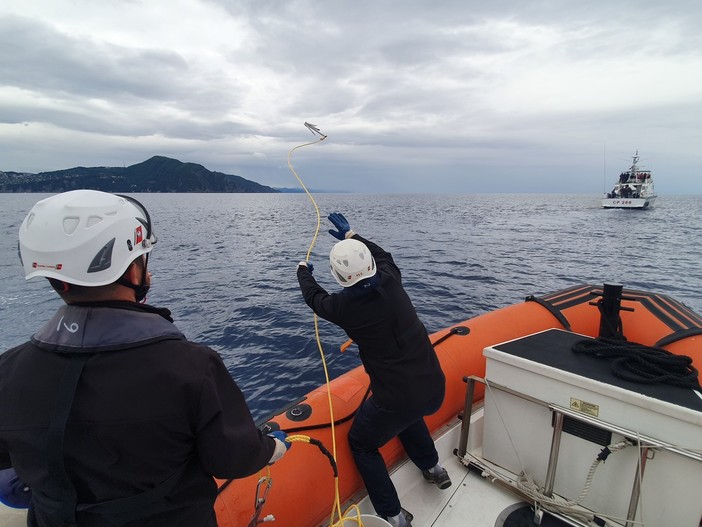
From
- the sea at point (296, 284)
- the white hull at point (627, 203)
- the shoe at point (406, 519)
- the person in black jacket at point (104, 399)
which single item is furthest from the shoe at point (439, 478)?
the white hull at point (627, 203)

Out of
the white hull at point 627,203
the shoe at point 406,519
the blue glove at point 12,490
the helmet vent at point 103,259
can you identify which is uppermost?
the white hull at point 627,203

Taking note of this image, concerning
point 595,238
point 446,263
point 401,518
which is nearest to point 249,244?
point 446,263

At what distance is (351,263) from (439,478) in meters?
1.80

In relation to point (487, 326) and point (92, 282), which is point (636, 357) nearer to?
point (487, 326)

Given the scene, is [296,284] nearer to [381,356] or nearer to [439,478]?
[439,478]

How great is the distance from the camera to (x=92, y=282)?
44.6 inches

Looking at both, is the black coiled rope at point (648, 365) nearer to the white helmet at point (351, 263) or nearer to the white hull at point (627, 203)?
the white helmet at point (351, 263)

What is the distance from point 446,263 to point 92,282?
13.8m

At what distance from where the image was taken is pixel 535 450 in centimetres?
267

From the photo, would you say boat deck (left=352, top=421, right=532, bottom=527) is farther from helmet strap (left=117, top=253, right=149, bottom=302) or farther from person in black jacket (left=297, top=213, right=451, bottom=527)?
helmet strap (left=117, top=253, right=149, bottom=302)

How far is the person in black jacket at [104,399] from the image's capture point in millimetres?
1009

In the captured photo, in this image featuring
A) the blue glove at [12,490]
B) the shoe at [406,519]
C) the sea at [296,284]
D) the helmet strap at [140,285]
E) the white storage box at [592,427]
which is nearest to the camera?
the helmet strap at [140,285]

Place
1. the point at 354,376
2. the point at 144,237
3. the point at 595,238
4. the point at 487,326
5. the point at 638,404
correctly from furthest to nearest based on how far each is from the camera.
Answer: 1. the point at 595,238
2. the point at 487,326
3. the point at 354,376
4. the point at 638,404
5. the point at 144,237

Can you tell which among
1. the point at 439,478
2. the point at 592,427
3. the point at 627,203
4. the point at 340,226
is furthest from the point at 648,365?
the point at 627,203
